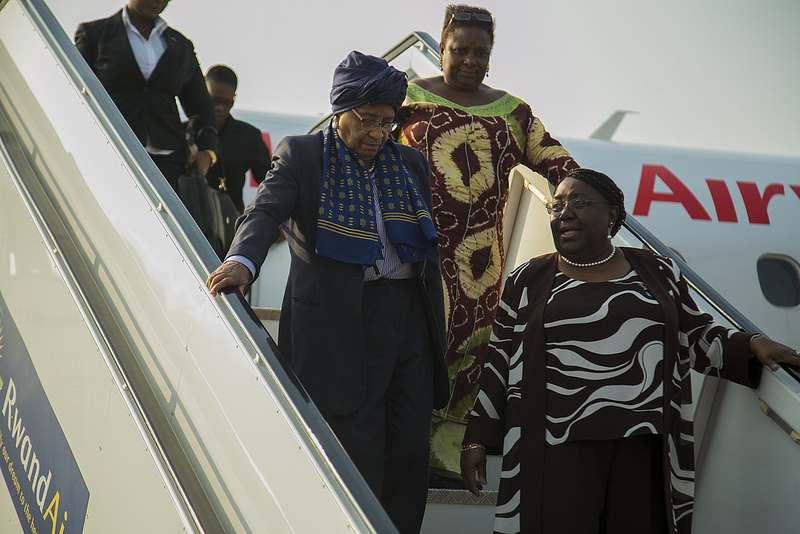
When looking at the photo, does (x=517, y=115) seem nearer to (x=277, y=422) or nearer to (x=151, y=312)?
(x=151, y=312)

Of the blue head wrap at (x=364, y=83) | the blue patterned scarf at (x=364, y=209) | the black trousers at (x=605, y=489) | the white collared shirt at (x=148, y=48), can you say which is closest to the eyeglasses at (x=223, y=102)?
the white collared shirt at (x=148, y=48)

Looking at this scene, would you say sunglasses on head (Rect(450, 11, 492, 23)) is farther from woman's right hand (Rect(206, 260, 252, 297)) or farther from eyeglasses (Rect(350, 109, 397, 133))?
woman's right hand (Rect(206, 260, 252, 297))

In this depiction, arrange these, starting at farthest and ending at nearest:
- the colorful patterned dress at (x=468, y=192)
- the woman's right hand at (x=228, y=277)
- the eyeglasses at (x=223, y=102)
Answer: the eyeglasses at (x=223, y=102) → the colorful patterned dress at (x=468, y=192) → the woman's right hand at (x=228, y=277)

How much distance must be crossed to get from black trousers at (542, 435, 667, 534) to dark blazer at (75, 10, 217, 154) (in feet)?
8.53

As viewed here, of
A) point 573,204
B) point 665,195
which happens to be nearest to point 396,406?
point 573,204

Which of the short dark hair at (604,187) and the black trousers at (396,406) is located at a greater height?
the short dark hair at (604,187)

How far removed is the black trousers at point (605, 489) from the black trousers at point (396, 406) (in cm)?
41

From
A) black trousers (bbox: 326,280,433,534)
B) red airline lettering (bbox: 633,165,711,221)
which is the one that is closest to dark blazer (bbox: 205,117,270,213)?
black trousers (bbox: 326,280,433,534)

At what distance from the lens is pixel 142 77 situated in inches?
155

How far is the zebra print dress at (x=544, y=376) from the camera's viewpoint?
94.0 inches

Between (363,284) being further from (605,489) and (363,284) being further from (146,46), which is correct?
(146,46)

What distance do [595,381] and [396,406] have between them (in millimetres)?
612

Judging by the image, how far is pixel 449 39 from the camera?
3473 mm

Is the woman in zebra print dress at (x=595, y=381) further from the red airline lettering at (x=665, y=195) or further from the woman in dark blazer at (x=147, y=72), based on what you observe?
the red airline lettering at (x=665, y=195)
